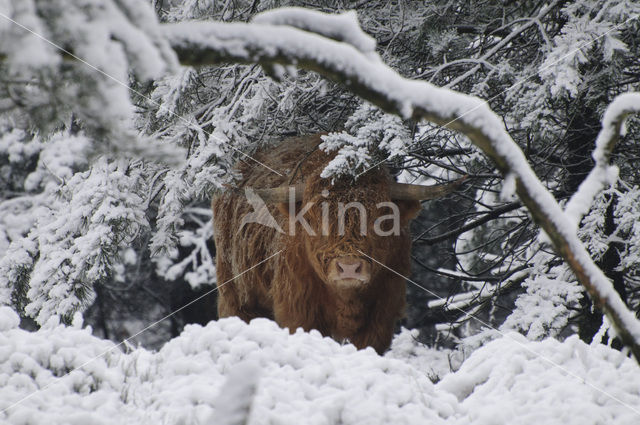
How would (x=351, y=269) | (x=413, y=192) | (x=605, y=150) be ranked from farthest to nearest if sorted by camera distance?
1. (x=413, y=192)
2. (x=351, y=269)
3. (x=605, y=150)

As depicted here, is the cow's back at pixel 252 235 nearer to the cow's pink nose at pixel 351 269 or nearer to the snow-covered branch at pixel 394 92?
the cow's pink nose at pixel 351 269

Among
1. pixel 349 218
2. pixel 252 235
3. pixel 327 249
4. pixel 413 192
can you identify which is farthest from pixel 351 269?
pixel 252 235

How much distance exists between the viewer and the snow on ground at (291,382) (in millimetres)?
2707

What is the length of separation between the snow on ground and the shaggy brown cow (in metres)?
2.01

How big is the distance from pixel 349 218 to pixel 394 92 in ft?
11.0

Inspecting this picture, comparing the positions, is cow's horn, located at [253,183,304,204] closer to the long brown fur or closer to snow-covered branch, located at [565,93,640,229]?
the long brown fur

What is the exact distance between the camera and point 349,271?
521 cm

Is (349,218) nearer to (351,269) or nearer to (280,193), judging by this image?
(351,269)

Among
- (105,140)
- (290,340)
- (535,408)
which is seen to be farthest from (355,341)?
(105,140)

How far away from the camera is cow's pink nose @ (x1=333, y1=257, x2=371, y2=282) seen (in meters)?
5.21

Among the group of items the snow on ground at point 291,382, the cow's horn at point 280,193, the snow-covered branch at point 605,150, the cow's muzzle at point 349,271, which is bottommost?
the snow on ground at point 291,382

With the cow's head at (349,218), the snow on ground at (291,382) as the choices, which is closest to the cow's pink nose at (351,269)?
the cow's head at (349,218)

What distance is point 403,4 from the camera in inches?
234

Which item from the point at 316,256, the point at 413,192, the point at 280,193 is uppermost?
the point at 413,192
